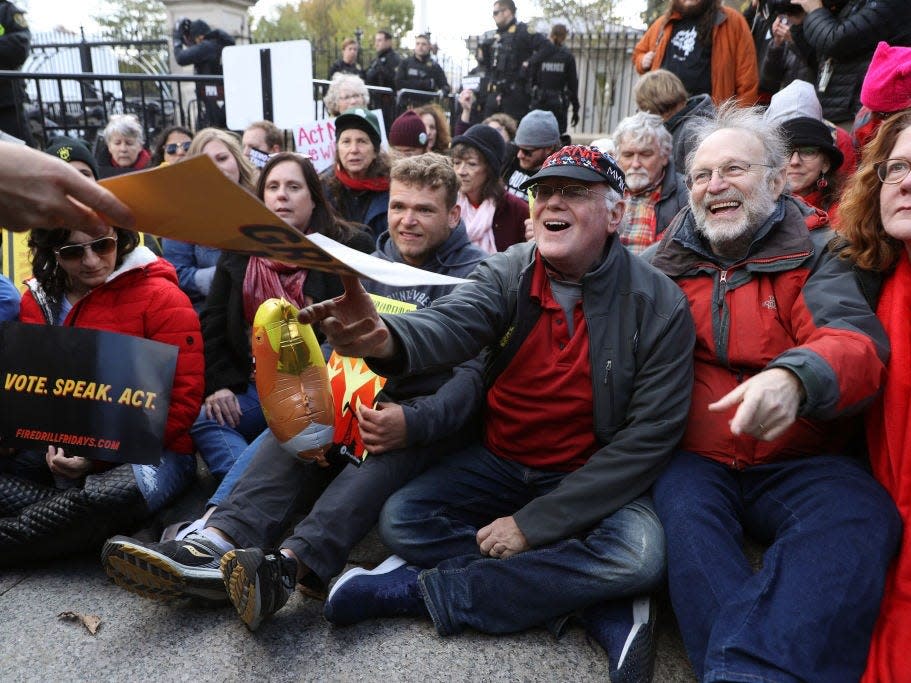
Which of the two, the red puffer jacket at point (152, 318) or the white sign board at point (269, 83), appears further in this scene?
the white sign board at point (269, 83)

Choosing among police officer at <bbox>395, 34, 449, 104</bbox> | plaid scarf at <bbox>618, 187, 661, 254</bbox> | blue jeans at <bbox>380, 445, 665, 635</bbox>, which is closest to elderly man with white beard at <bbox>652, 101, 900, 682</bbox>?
blue jeans at <bbox>380, 445, 665, 635</bbox>

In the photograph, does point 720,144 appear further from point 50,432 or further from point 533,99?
point 533,99

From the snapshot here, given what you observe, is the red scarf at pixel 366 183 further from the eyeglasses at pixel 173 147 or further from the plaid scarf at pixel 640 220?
the eyeglasses at pixel 173 147

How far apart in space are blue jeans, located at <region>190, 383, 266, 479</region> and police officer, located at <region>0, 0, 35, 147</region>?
4.61m

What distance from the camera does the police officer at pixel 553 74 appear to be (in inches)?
339

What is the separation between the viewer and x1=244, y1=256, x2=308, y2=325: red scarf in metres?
3.48

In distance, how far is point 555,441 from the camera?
8.74 ft

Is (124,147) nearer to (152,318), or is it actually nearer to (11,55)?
(11,55)

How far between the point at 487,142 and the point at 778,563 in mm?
3685

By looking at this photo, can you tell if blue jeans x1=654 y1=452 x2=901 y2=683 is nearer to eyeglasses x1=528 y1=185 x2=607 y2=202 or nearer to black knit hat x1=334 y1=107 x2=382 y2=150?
eyeglasses x1=528 y1=185 x2=607 y2=202

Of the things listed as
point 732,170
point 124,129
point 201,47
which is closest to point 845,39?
point 732,170

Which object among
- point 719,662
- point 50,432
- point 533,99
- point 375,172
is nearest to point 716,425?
point 719,662

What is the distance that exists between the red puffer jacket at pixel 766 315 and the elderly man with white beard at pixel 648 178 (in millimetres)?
1410

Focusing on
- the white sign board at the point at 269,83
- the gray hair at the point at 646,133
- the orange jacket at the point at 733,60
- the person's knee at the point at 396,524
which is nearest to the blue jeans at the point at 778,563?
the person's knee at the point at 396,524
